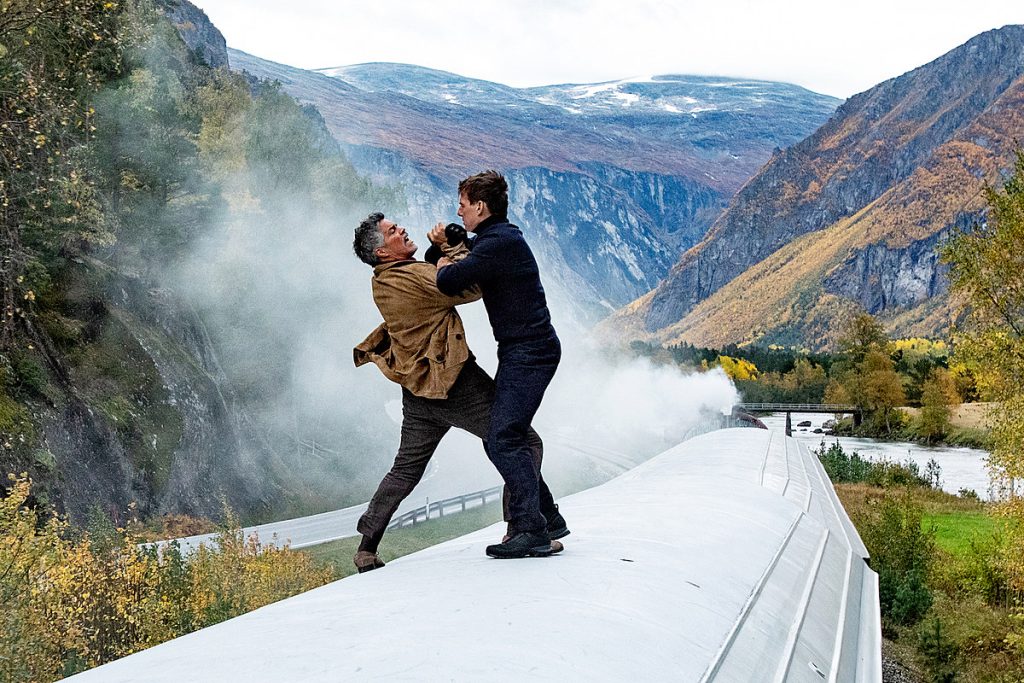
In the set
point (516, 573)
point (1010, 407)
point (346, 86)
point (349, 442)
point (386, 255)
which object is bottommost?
point (349, 442)

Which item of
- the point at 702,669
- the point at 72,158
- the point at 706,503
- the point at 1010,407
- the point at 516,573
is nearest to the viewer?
the point at 702,669

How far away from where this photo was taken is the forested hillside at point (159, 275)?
1998 centimetres

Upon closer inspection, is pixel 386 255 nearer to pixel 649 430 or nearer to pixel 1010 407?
pixel 1010 407

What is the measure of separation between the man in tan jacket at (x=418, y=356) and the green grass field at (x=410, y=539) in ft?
66.1

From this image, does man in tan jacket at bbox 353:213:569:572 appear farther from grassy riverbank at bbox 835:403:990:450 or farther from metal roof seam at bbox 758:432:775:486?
grassy riverbank at bbox 835:403:990:450

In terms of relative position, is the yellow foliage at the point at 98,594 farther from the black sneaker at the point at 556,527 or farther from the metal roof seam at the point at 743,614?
the metal roof seam at the point at 743,614

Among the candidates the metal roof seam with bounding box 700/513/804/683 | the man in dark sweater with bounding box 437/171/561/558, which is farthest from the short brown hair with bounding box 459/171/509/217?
the metal roof seam with bounding box 700/513/804/683

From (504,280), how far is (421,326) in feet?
1.70

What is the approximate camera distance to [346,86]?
151 metres

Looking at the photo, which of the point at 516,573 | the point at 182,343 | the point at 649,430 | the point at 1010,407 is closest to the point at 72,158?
the point at 182,343

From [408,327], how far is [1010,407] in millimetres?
14242

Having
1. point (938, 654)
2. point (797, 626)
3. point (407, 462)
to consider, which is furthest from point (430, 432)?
point (938, 654)

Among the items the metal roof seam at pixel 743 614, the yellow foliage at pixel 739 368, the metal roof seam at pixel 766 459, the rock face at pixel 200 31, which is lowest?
the yellow foliage at pixel 739 368

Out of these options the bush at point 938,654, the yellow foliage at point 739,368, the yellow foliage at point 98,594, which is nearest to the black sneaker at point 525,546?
the yellow foliage at point 98,594
